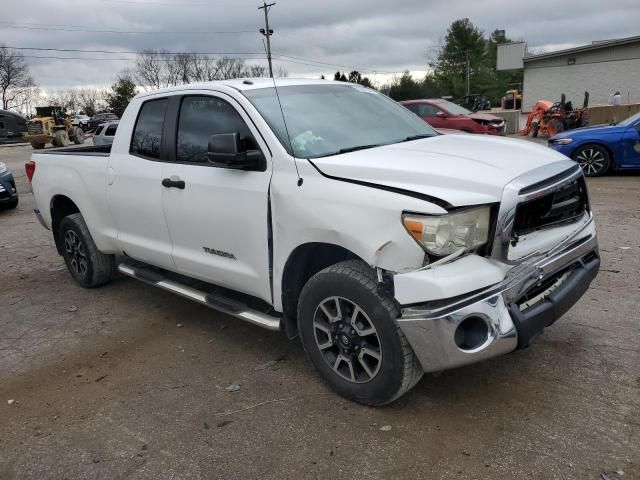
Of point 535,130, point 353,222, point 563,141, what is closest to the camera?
point 353,222

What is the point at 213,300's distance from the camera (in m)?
3.93

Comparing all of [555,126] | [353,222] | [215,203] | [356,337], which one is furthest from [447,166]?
[555,126]

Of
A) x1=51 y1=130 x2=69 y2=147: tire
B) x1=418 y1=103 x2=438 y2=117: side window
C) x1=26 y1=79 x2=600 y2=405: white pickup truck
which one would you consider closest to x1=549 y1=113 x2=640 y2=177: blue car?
x1=418 y1=103 x2=438 y2=117: side window

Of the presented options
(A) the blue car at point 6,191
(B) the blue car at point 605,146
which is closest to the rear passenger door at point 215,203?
(A) the blue car at point 6,191

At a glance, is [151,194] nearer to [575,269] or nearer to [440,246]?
[440,246]

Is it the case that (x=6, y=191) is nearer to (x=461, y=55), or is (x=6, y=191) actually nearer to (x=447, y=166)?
(x=447, y=166)

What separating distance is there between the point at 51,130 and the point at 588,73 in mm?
31862

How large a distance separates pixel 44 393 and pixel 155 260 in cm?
127

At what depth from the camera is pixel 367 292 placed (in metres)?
2.86

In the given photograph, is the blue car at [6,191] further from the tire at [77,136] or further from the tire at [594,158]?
the tire at [77,136]

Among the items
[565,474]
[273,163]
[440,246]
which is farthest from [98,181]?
[565,474]

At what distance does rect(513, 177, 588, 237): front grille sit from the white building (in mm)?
31775

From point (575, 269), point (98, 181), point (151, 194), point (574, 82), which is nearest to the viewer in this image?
point (575, 269)

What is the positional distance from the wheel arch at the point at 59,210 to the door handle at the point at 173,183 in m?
2.07
